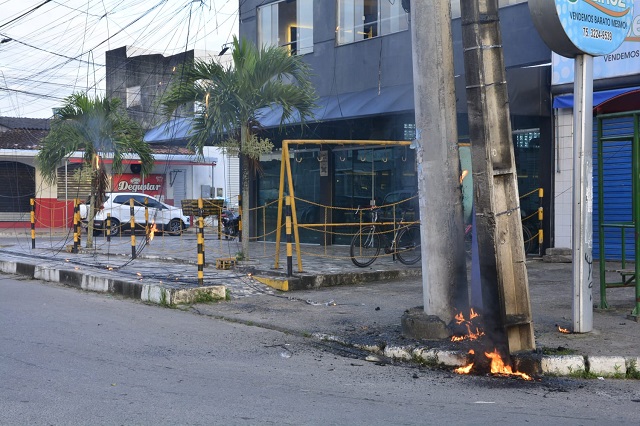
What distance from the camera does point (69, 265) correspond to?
15180mm

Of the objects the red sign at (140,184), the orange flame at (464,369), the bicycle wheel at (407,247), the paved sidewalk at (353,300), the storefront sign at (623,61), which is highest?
the storefront sign at (623,61)

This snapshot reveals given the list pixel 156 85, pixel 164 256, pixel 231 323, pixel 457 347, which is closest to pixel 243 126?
pixel 164 256

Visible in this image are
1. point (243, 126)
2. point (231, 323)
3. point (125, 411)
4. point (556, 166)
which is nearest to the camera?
point (125, 411)

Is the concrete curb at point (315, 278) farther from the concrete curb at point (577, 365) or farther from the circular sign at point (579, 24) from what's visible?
the circular sign at point (579, 24)

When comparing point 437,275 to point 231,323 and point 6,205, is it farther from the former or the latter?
point 6,205

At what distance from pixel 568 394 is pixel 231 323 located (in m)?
4.82

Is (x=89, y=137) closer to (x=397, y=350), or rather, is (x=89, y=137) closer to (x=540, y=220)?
(x=540, y=220)

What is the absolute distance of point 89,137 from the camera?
1802 centimetres

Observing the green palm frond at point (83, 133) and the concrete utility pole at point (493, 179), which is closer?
the concrete utility pole at point (493, 179)

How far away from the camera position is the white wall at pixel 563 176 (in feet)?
50.0

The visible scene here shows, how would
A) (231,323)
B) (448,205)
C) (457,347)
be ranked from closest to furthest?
(457,347) → (448,205) → (231,323)

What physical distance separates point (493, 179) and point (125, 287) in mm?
7185

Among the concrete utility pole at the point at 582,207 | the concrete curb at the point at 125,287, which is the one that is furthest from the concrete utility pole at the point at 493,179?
the concrete curb at the point at 125,287

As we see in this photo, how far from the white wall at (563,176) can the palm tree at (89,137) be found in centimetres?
1033
